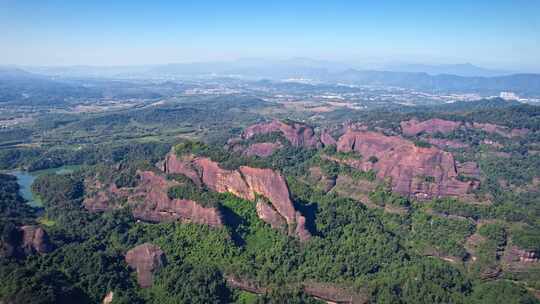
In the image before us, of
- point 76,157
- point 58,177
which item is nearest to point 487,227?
point 58,177

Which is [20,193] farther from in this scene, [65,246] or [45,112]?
[45,112]

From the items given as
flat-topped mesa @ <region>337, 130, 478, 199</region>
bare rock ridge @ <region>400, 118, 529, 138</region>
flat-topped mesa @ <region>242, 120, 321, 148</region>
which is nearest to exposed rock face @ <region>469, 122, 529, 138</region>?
bare rock ridge @ <region>400, 118, 529, 138</region>

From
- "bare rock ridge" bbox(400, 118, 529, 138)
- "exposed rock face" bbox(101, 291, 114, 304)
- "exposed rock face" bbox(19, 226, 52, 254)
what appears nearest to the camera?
"exposed rock face" bbox(101, 291, 114, 304)

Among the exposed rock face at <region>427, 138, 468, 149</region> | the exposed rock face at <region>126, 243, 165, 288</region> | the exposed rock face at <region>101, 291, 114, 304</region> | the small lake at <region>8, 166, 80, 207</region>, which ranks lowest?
the small lake at <region>8, 166, 80, 207</region>

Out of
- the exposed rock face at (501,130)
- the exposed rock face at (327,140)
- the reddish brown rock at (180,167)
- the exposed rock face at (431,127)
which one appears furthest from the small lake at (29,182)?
the exposed rock face at (501,130)

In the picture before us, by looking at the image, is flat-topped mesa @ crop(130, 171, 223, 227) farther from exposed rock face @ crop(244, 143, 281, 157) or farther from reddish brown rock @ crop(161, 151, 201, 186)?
exposed rock face @ crop(244, 143, 281, 157)

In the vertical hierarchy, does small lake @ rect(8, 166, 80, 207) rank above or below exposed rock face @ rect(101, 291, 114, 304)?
below

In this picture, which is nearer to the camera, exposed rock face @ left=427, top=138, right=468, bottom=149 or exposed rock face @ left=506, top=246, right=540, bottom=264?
exposed rock face @ left=506, top=246, right=540, bottom=264

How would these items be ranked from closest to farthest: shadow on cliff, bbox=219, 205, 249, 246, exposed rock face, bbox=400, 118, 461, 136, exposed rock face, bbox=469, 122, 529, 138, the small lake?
shadow on cliff, bbox=219, 205, 249, 246 → the small lake → exposed rock face, bbox=469, 122, 529, 138 → exposed rock face, bbox=400, 118, 461, 136
